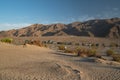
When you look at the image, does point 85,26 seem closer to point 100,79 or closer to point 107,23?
point 107,23

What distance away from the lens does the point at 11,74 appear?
12742 mm

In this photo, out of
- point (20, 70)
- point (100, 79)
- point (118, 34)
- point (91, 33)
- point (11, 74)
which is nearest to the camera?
point (100, 79)

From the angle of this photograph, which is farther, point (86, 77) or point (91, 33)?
point (91, 33)

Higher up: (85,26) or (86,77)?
(85,26)

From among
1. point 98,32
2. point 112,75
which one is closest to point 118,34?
point 98,32

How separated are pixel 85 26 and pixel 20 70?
348 feet

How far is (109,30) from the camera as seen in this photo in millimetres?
95688

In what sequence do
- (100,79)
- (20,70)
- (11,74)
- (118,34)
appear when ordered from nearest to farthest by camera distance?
(100,79)
(11,74)
(20,70)
(118,34)

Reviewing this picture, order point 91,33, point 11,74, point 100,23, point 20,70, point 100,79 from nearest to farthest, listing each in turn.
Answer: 1. point 100,79
2. point 11,74
3. point 20,70
4. point 91,33
5. point 100,23

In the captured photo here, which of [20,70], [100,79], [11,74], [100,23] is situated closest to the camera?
[100,79]

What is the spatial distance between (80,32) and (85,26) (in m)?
13.2

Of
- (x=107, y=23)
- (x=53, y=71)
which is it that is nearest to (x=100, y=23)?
(x=107, y=23)

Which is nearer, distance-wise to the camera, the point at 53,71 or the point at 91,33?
the point at 53,71

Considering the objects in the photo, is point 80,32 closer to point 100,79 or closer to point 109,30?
point 109,30
